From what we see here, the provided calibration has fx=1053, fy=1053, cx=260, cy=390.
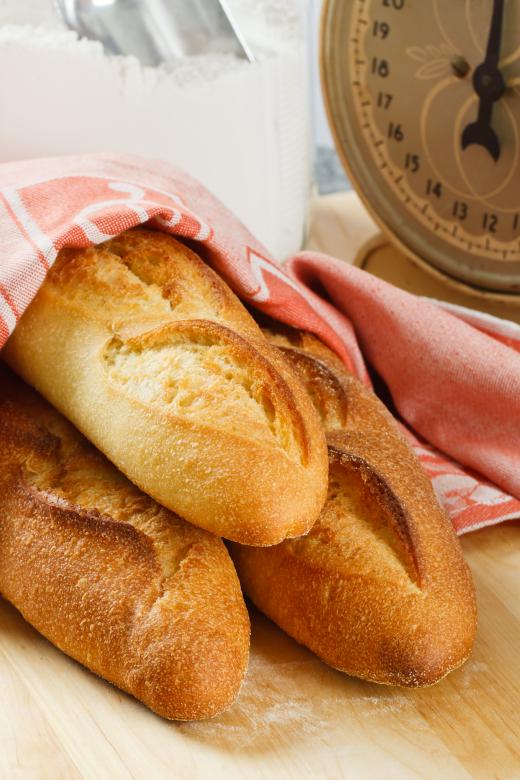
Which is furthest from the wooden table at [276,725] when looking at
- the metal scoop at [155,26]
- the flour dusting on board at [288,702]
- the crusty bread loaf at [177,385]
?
the metal scoop at [155,26]

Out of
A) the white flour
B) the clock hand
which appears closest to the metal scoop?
the white flour

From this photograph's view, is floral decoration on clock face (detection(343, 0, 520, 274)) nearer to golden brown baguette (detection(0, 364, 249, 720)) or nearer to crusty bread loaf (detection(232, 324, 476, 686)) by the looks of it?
crusty bread loaf (detection(232, 324, 476, 686))

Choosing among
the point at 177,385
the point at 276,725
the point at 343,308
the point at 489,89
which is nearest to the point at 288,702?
the point at 276,725

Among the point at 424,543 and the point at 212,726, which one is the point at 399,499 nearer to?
the point at 424,543

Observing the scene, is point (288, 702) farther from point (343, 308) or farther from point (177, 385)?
point (343, 308)

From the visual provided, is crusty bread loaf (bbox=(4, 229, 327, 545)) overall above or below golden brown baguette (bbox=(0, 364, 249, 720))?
above
